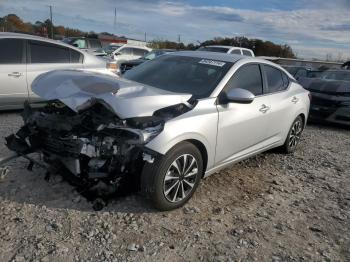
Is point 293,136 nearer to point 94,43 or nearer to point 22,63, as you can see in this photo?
point 22,63

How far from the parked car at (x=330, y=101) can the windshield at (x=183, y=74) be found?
18.8 ft

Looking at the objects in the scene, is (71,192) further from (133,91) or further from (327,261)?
(327,261)

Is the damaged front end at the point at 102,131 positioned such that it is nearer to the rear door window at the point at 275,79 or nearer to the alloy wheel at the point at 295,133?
the rear door window at the point at 275,79

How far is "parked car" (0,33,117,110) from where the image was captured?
291 inches

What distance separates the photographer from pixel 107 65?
8.83m

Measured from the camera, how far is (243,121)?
16.1 feet

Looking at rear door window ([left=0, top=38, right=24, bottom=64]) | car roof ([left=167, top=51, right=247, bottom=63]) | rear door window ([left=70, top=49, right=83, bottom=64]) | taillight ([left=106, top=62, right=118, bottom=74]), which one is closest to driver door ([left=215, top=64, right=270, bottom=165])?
car roof ([left=167, top=51, right=247, bottom=63])

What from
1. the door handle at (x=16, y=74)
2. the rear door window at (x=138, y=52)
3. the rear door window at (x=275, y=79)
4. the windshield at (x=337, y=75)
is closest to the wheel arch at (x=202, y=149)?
the rear door window at (x=275, y=79)

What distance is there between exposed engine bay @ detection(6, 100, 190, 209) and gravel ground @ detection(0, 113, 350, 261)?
380mm

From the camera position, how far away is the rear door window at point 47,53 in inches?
306

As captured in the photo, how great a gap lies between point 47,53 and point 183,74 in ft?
13.3

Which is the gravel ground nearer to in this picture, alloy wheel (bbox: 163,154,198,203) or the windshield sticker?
alloy wheel (bbox: 163,154,198,203)

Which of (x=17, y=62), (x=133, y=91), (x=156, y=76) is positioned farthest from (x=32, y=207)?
(x=17, y=62)

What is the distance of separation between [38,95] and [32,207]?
128cm
